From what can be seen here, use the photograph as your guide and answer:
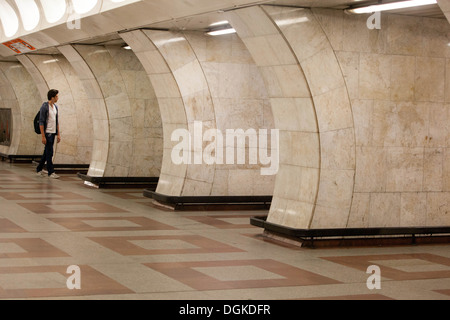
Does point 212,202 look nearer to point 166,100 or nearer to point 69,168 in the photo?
point 166,100

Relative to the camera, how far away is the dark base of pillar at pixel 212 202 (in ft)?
42.6

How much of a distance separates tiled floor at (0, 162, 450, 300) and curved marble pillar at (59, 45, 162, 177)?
14.5 ft

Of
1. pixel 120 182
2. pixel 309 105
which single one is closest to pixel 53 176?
pixel 120 182

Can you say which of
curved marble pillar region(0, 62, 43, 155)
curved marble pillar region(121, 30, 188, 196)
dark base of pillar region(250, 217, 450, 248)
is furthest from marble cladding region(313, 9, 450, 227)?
curved marble pillar region(0, 62, 43, 155)

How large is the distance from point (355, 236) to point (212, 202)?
12.9ft

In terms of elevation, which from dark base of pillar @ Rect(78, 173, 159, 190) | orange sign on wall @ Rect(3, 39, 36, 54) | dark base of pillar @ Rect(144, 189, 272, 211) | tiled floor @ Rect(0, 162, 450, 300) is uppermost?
orange sign on wall @ Rect(3, 39, 36, 54)

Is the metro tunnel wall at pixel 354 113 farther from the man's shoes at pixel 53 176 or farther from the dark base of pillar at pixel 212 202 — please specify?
the man's shoes at pixel 53 176

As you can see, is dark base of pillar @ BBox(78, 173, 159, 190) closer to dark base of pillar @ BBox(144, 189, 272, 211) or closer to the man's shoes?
the man's shoes

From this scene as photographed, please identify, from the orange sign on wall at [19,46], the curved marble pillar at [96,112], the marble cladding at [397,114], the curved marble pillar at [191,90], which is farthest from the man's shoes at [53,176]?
the marble cladding at [397,114]

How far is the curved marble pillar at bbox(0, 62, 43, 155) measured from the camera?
2467 centimetres

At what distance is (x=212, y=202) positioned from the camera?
1311cm

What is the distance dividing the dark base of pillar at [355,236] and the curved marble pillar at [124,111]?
7.02 metres

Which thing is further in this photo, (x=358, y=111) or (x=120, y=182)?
(x=120, y=182)
